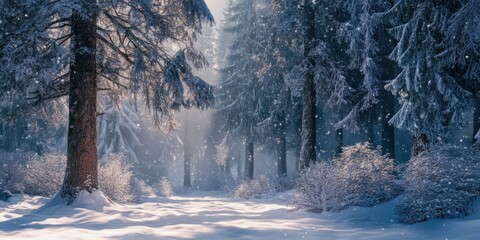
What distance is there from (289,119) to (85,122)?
1536cm

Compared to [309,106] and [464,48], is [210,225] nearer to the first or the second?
[464,48]

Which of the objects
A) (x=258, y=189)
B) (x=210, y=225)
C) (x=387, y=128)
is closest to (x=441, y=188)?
(x=210, y=225)

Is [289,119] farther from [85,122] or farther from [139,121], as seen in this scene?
[85,122]

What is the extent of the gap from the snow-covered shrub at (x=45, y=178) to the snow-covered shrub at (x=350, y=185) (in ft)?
25.1

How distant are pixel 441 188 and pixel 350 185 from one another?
2.26 metres

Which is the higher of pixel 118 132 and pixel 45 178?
pixel 118 132

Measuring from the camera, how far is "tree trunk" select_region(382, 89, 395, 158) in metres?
18.1

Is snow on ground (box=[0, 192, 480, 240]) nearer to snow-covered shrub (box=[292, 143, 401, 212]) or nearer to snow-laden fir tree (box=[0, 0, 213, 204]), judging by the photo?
snow-covered shrub (box=[292, 143, 401, 212])

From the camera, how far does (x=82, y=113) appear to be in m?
10.1

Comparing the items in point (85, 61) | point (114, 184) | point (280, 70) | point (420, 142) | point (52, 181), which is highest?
point (280, 70)

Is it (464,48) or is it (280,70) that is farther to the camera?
(280,70)

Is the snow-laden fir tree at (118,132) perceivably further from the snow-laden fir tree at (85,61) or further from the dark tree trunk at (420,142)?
the dark tree trunk at (420,142)

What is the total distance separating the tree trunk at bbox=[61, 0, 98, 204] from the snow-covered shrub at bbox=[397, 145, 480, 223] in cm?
718

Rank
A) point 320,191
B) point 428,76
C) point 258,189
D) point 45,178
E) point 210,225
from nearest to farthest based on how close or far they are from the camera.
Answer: point 210,225 < point 320,191 < point 428,76 < point 45,178 < point 258,189
